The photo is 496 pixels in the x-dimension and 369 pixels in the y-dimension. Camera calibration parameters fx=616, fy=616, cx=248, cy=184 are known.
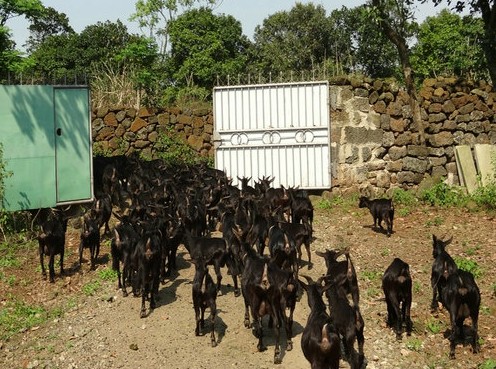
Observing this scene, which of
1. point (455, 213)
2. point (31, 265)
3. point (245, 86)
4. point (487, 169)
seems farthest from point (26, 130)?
point (487, 169)

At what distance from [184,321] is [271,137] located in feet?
30.7

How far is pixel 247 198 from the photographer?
1294cm

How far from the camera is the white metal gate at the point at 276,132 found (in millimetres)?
17469

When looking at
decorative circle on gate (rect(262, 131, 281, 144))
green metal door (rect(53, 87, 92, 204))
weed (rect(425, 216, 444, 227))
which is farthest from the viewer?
decorative circle on gate (rect(262, 131, 281, 144))

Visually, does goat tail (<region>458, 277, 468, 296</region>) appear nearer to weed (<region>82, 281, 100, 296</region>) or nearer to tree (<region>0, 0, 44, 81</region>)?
weed (<region>82, 281, 100, 296</region>)

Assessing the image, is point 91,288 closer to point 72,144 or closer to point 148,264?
point 148,264

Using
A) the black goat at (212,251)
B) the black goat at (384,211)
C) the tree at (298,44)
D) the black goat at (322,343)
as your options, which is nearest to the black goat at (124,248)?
the black goat at (212,251)

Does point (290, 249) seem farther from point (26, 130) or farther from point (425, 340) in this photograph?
point (26, 130)

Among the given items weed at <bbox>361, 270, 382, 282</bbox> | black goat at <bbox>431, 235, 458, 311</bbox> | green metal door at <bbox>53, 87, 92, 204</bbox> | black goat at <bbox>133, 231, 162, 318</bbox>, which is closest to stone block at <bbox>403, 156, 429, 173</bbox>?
weed at <bbox>361, 270, 382, 282</bbox>

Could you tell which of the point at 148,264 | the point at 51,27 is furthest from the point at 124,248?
the point at 51,27

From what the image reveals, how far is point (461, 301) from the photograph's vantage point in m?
8.02

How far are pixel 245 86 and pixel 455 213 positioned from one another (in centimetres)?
682

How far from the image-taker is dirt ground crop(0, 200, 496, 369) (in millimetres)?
8148

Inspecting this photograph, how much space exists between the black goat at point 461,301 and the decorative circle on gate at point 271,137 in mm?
10038
